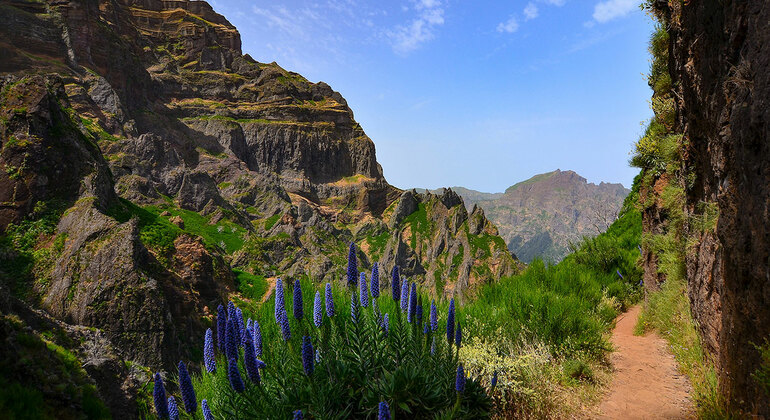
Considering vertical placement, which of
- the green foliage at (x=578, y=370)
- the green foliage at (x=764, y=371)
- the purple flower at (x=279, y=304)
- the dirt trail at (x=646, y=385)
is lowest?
the dirt trail at (x=646, y=385)

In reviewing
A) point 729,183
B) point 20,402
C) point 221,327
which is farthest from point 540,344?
point 20,402

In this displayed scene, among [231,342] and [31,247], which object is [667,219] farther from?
[31,247]

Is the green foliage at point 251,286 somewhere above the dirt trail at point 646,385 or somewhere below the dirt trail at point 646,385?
below

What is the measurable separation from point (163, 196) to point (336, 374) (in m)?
61.4

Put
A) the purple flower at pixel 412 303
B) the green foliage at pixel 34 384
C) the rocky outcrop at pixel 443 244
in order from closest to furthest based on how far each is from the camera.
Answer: the purple flower at pixel 412 303, the green foliage at pixel 34 384, the rocky outcrop at pixel 443 244

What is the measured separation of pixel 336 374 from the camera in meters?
3.25

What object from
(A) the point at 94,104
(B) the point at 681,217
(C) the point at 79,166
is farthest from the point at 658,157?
(A) the point at 94,104

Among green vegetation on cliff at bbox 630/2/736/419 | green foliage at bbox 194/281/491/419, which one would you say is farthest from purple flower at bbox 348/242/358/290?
green vegetation on cliff at bbox 630/2/736/419

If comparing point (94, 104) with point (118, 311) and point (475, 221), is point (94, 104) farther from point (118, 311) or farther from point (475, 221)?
point (475, 221)

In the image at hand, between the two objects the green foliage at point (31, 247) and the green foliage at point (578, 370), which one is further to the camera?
the green foliage at point (31, 247)

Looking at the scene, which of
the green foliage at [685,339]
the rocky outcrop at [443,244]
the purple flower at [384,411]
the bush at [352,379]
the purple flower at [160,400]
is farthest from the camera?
the rocky outcrop at [443,244]

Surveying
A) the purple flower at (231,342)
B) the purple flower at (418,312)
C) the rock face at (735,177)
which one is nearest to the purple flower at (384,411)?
the purple flower at (418,312)

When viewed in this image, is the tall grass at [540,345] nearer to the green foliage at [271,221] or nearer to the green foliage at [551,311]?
the green foliage at [551,311]

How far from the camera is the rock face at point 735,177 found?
3115 mm
